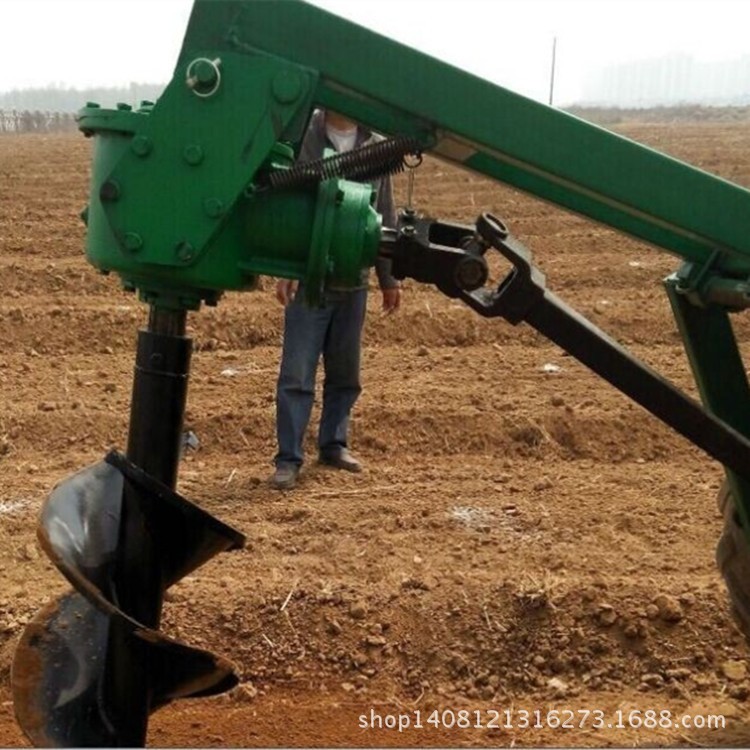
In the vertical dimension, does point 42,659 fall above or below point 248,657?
above

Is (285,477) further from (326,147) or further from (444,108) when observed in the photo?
(444,108)

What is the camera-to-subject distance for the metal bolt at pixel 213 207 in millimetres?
1918

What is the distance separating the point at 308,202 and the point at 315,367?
2910mm

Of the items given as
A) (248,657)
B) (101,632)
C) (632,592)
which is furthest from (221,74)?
(632,592)

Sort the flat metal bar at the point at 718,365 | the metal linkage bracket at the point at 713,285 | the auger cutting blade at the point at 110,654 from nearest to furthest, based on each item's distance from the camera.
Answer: the metal linkage bracket at the point at 713,285 → the auger cutting blade at the point at 110,654 → the flat metal bar at the point at 718,365

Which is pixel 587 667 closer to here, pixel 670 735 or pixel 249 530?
pixel 670 735

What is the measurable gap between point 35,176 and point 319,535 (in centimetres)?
1480

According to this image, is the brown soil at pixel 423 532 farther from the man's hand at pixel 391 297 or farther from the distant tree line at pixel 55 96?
the distant tree line at pixel 55 96

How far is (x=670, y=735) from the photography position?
306 cm

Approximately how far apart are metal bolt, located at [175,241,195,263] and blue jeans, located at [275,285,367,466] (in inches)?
106

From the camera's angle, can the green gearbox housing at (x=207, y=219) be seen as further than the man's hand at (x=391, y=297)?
No

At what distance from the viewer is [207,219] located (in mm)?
1927

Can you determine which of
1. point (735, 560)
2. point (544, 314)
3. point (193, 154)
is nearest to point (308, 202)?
point (193, 154)

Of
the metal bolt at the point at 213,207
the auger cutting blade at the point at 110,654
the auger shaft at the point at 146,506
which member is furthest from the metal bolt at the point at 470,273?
the auger cutting blade at the point at 110,654
